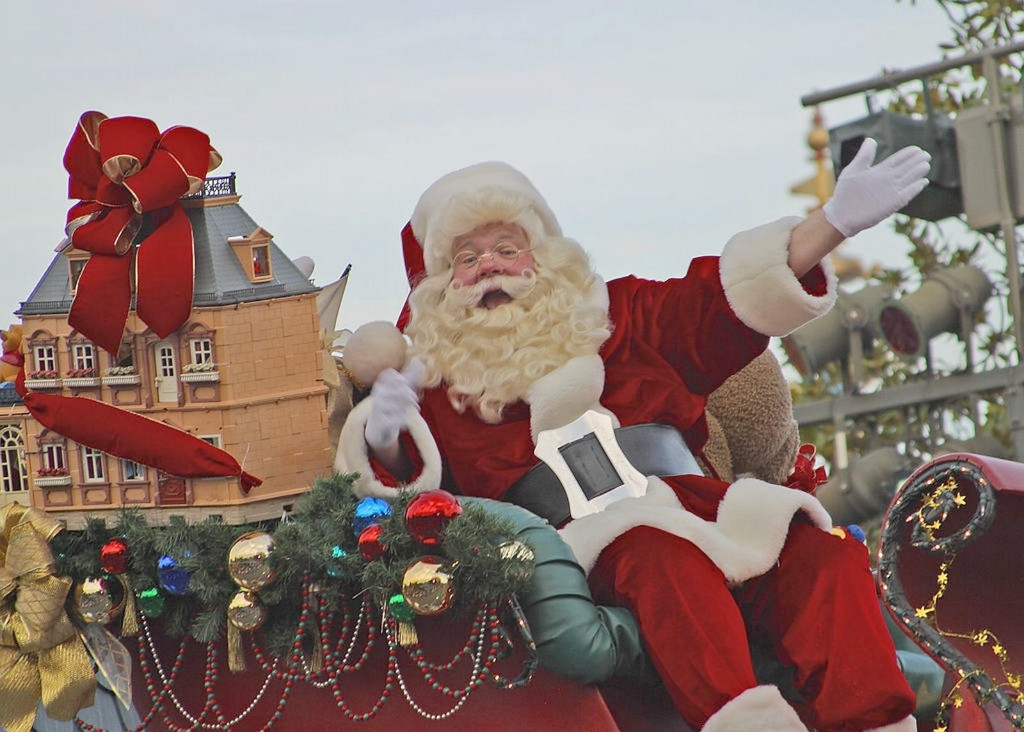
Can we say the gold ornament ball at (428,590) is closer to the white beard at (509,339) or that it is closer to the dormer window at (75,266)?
the white beard at (509,339)

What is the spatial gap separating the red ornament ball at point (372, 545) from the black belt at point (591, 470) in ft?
1.51

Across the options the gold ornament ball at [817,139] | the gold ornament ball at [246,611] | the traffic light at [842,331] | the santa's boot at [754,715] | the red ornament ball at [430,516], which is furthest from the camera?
the gold ornament ball at [817,139]

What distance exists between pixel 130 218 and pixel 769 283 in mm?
1165

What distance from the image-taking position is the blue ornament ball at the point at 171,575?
115 inches

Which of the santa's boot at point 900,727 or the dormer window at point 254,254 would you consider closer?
the santa's boot at point 900,727

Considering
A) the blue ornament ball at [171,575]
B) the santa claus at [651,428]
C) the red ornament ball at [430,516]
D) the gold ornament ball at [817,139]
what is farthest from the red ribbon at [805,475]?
the gold ornament ball at [817,139]

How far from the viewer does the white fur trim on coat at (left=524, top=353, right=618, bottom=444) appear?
3182mm

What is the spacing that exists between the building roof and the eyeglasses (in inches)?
13.0

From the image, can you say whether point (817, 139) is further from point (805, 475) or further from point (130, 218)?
point (130, 218)

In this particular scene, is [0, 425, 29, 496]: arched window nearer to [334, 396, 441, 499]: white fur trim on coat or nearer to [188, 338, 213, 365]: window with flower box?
[188, 338, 213, 365]: window with flower box

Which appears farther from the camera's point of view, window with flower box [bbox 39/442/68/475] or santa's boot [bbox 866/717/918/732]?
window with flower box [bbox 39/442/68/475]

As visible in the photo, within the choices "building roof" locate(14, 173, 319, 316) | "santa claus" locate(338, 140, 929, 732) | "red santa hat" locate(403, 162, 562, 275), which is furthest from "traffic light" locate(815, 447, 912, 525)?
"building roof" locate(14, 173, 319, 316)

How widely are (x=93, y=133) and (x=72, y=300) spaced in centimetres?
32

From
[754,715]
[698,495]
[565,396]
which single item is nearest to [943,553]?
[698,495]
